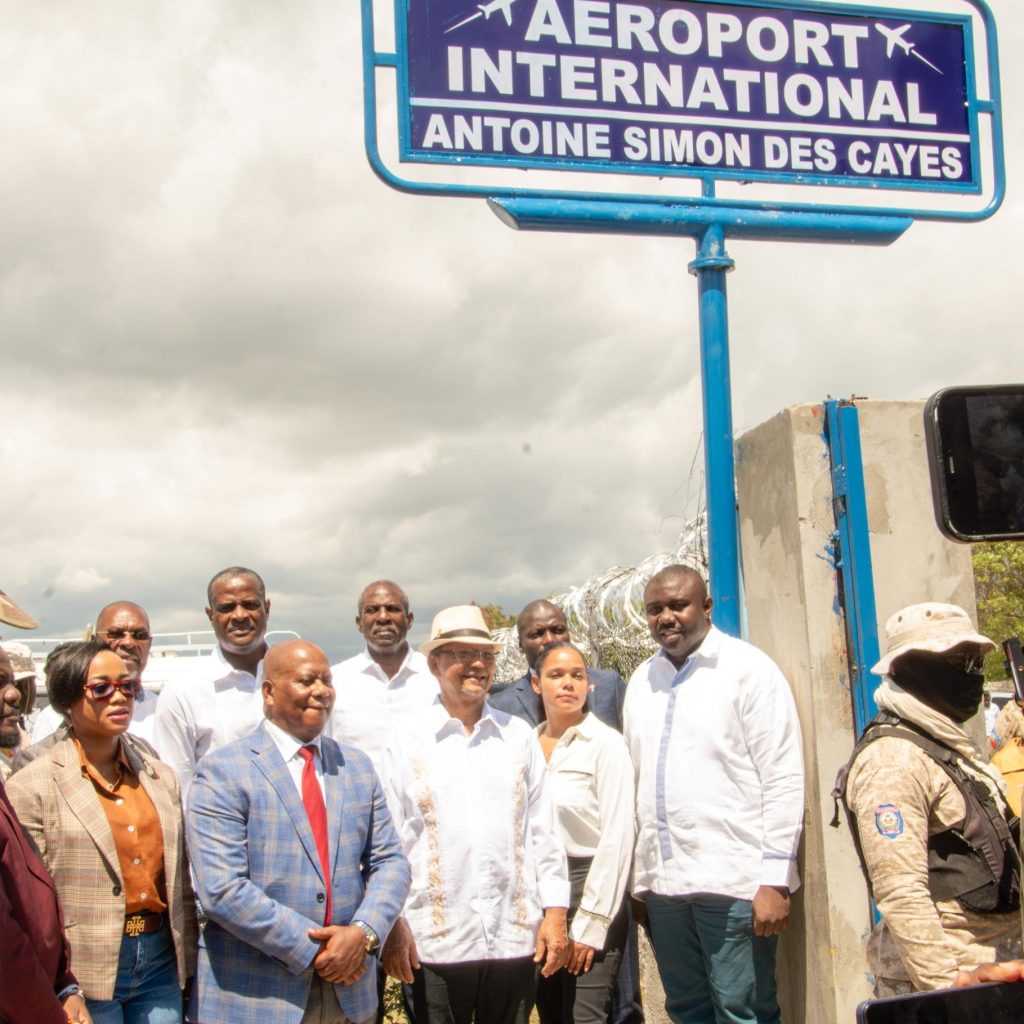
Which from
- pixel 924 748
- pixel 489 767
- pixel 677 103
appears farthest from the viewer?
pixel 677 103

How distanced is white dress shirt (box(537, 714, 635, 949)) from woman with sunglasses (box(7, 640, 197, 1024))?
1.47 meters

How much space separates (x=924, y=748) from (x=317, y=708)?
194 cm

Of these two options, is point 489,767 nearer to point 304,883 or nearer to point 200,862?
point 304,883

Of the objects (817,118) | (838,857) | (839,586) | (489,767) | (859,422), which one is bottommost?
(838,857)

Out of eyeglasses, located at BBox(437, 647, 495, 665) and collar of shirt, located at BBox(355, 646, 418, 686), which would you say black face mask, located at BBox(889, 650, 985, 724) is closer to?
eyeglasses, located at BBox(437, 647, 495, 665)

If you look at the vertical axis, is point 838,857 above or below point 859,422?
below

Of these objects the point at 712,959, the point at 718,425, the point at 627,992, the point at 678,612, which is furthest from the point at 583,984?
the point at 718,425

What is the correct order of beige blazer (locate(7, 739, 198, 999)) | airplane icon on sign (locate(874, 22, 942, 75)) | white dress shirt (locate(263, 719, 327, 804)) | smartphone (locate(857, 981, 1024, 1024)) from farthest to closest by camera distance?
airplane icon on sign (locate(874, 22, 942, 75)) < white dress shirt (locate(263, 719, 327, 804)) < beige blazer (locate(7, 739, 198, 999)) < smartphone (locate(857, 981, 1024, 1024))

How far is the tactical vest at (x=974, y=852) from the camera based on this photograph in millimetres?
2975

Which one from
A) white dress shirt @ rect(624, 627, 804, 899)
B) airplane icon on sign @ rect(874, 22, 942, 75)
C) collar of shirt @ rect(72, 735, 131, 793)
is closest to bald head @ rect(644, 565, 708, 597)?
white dress shirt @ rect(624, 627, 804, 899)

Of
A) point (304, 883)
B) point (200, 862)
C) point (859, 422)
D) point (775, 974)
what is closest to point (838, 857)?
point (775, 974)

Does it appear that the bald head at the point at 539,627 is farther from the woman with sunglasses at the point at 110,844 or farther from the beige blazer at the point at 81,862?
the beige blazer at the point at 81,862

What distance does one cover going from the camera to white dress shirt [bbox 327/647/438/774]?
500cm

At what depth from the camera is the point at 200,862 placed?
3.53 m
